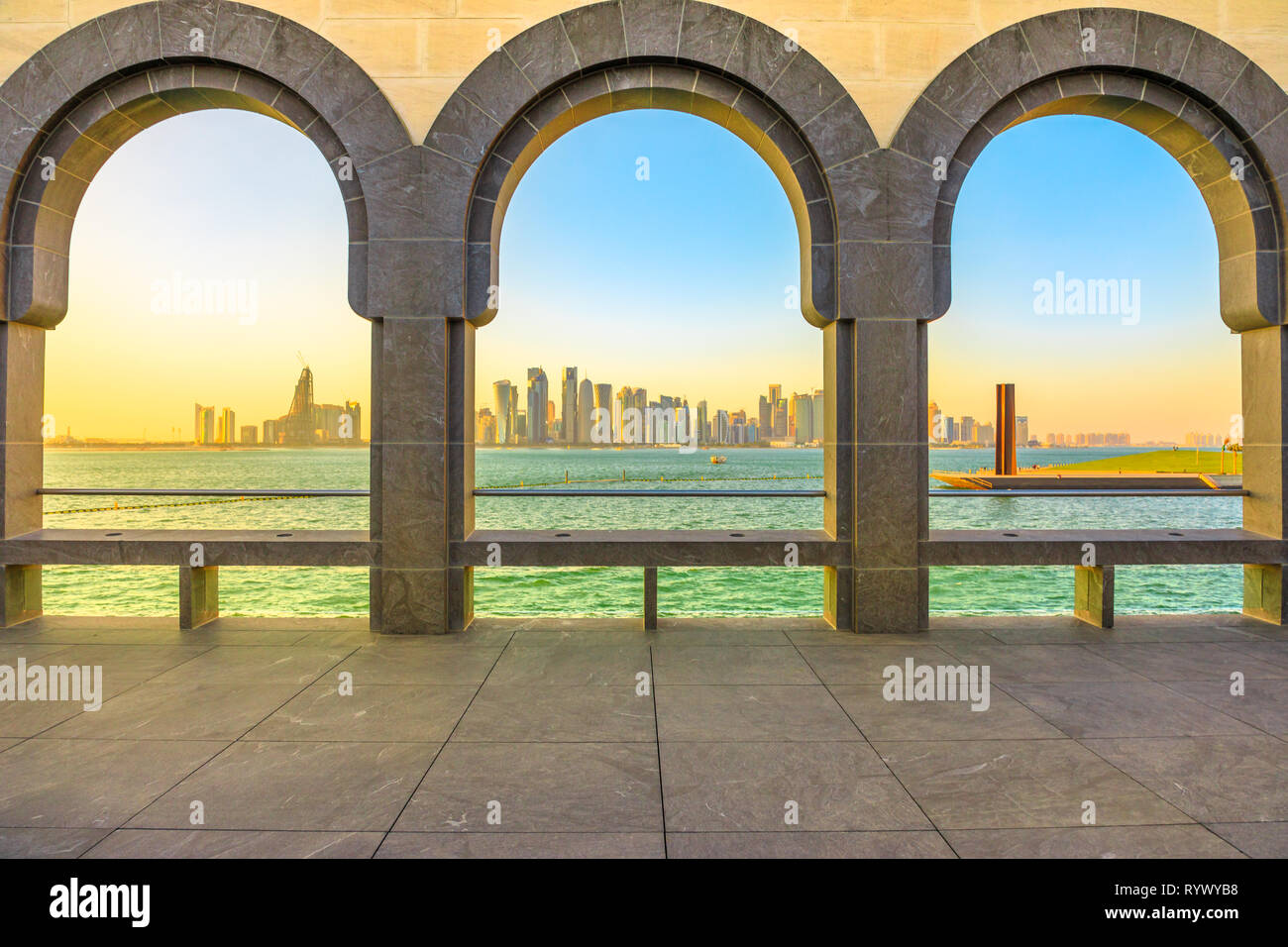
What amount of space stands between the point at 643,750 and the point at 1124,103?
8.29m

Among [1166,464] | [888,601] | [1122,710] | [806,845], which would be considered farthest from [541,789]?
[1166,464]

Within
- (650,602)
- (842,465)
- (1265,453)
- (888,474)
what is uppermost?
(1265,453)

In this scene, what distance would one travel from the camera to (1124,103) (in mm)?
7105

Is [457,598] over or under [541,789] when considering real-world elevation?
over

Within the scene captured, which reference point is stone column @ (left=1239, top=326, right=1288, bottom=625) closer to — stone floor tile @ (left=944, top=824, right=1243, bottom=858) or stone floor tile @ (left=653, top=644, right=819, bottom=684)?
stone floor tile @ (left=653, top=644, right=819, bottom=684)

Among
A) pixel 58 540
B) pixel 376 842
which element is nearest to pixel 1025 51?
pixel 376 842

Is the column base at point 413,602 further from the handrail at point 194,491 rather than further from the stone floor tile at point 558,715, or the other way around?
the stone floor tile at point 558,715

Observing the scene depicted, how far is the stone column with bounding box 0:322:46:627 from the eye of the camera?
7.14m

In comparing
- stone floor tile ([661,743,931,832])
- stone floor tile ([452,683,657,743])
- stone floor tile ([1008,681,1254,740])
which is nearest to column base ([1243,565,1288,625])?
stone floor tile ([1008,681,1254,740])

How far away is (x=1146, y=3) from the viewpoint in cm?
703

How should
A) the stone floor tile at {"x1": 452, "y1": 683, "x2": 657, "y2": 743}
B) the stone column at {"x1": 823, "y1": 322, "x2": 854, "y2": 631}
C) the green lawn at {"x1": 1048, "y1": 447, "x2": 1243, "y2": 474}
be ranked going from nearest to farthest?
1. the stone floor tile at {"x1": 452, "y1": 683, "x2": 657, "y2": 743}
2. the stone column at {"x1": 823, "y1": 322, "x2": 854, "y2": 631}
3. the green lawn at {"x1": 1048, "y1": 447, "x2": 1243, "y2": 474}

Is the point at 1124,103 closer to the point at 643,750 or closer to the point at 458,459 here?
the point at 458,459

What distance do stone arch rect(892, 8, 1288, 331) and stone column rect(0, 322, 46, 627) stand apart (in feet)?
32.2
